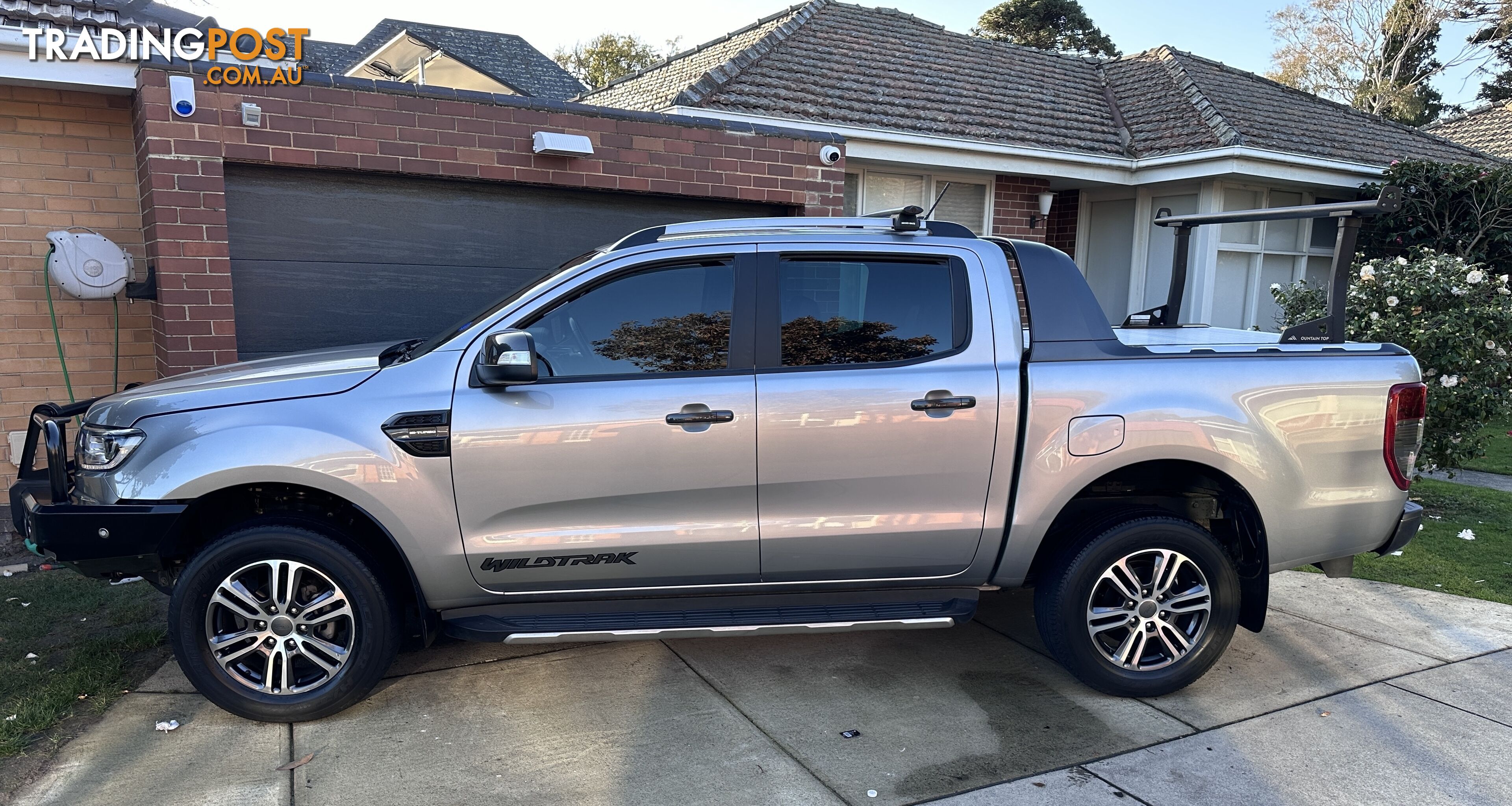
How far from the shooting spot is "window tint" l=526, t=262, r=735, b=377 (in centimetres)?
386

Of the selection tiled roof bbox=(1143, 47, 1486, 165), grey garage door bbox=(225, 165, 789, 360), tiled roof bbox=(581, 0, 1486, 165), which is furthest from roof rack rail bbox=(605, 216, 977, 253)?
tiled roof bbox=(1143, 47, 1486, 165)

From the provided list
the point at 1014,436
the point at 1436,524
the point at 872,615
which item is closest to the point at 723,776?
the point at 872,615

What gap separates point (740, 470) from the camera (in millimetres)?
3777

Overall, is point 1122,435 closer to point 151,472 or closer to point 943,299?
point 943,299

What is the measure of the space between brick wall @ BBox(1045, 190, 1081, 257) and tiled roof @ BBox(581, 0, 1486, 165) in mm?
1043

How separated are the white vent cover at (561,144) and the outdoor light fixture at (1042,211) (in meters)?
6.39

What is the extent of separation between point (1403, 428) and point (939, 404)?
79.9 inches

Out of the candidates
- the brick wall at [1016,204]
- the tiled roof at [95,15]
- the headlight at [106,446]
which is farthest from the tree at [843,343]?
the brick wall at [1016,204]

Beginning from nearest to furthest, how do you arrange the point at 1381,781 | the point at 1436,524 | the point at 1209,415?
the point at 1381,781 → the point at 1209,415 → the point at 1436,524

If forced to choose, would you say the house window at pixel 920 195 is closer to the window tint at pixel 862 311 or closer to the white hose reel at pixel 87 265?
the window tint at pixel 862 311

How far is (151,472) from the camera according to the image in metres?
3.64

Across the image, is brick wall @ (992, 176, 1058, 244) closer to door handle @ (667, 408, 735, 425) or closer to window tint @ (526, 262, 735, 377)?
window tint @ (526, 262, 735, 377)

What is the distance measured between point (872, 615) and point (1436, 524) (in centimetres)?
561

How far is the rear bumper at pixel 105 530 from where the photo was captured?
3.62 meters
